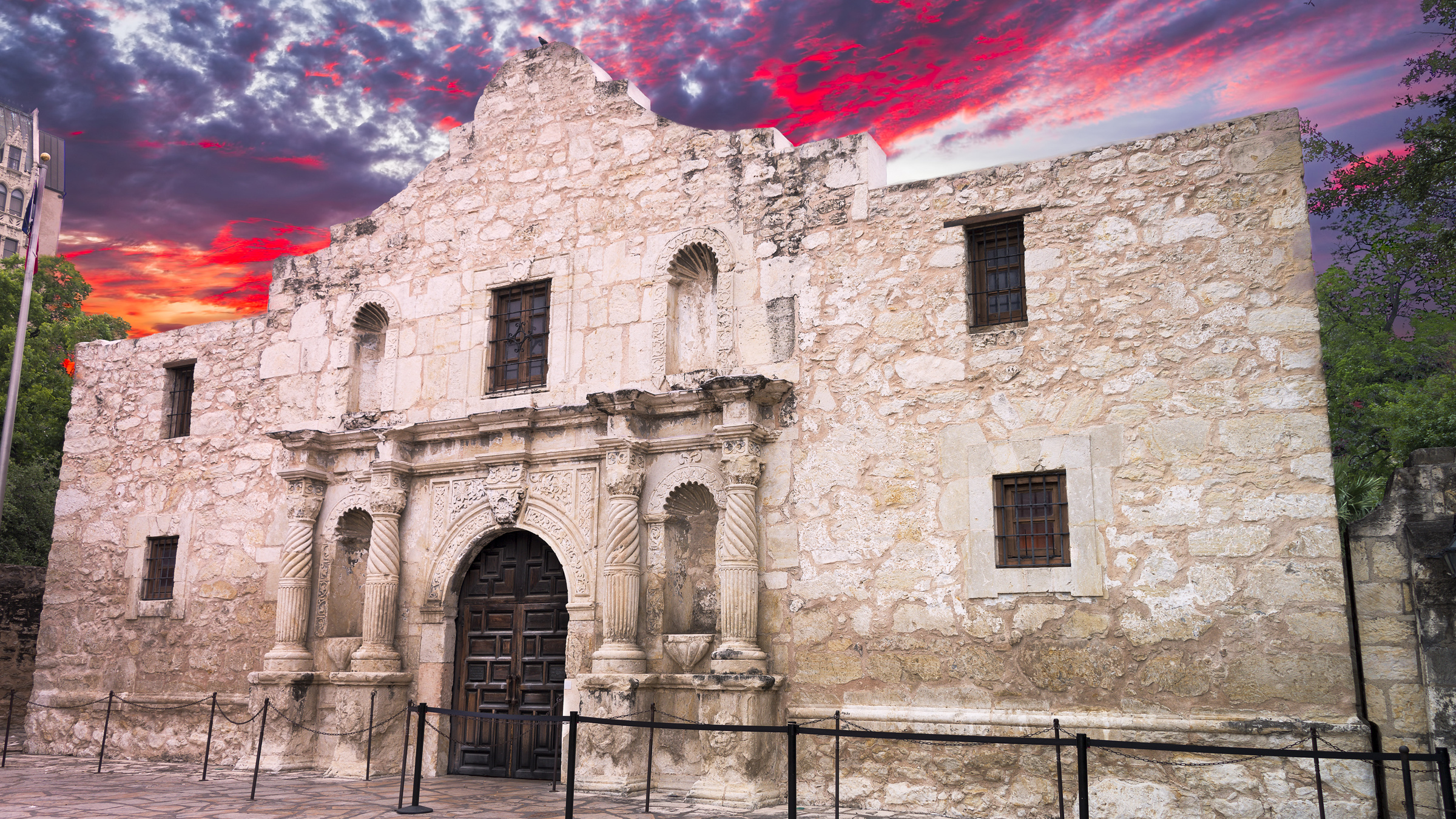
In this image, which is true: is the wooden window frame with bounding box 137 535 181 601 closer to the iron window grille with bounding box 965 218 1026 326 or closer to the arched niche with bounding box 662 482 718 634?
the arched niche with bounding box 662 482 718 634

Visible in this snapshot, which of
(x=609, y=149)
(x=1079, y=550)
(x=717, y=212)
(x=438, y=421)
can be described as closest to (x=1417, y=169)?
(x=1079, y=550)

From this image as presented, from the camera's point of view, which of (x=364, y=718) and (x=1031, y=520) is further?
(x=364, y=718)

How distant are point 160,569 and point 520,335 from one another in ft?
18.7

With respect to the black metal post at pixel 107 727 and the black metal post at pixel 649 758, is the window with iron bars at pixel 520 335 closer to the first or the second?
the black metal post at pixel 649 758

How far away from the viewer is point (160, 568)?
12.9m

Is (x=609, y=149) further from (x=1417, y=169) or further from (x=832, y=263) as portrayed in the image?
(x=1417, y=169)

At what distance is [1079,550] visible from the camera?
8102 millimetres

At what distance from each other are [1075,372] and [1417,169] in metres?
5.53

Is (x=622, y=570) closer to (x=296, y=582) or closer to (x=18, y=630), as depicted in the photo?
(x=296, y=582)

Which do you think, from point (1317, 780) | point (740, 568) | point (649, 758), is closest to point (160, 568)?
point (649, 758)

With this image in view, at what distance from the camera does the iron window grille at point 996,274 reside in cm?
891

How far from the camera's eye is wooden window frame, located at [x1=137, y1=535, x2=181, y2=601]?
1281 cm

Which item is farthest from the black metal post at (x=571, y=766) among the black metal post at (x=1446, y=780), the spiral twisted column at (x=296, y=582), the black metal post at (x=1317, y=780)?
the spiral twisted column at (x=296, y=582)

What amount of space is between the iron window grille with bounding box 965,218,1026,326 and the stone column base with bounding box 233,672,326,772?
24.6 feet
